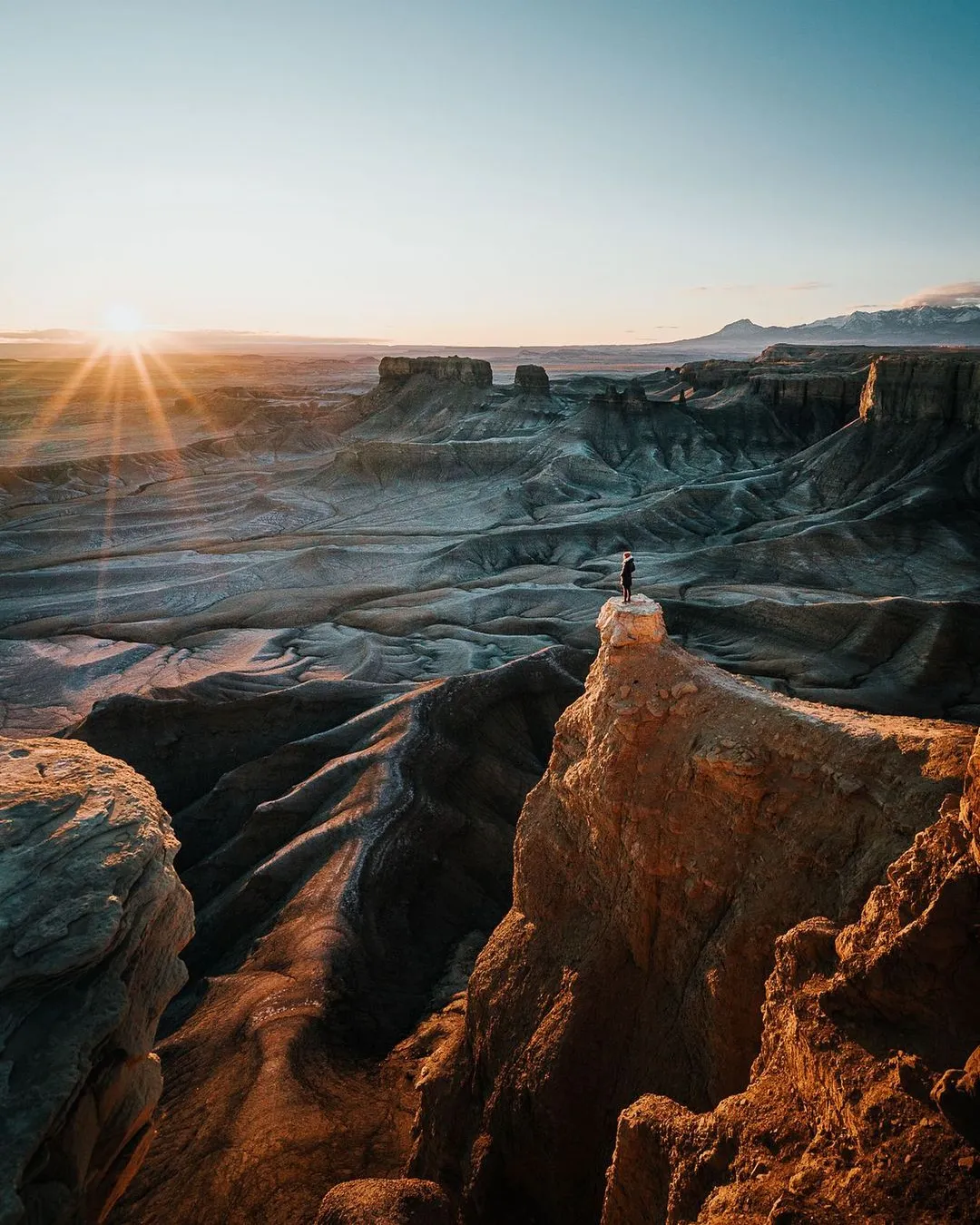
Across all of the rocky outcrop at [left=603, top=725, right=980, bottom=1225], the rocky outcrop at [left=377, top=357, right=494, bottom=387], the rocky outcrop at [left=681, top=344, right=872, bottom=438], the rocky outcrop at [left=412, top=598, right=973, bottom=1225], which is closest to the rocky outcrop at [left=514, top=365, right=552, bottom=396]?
the rocky outcrop at [left=377, top=357, right=494, bottom=387]

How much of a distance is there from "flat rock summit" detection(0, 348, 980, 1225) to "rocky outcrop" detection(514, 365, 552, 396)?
46.2m

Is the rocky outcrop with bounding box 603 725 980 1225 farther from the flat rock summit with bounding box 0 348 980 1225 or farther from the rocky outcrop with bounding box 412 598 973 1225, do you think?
the rocky outcrop with bounding box 412 598 973 1225

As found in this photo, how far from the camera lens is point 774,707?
8320mm

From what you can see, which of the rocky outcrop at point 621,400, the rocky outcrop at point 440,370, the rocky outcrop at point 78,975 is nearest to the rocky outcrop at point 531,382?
the rocky outcrop at point 440,370

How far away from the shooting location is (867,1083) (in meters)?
4.55

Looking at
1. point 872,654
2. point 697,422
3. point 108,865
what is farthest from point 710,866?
point 697,422

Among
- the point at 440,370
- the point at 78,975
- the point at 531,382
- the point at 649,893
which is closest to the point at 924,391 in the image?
the point at 531,382

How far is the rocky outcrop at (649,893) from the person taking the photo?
725 centimetres

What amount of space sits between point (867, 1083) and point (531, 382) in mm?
83323

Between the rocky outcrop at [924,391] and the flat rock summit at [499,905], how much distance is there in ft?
38.1

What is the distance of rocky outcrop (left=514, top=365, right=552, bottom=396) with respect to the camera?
3194 inches

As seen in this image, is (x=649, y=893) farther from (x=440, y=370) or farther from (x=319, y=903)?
(x=440, y=370)

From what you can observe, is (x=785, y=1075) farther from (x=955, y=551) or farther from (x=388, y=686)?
(x=955, y=551)

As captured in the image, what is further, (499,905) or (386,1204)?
(499,905)
